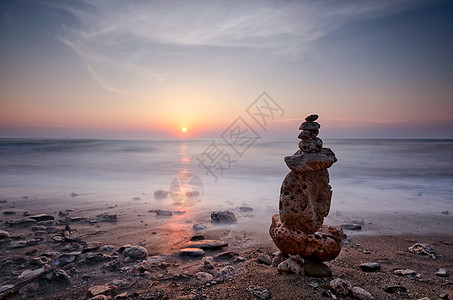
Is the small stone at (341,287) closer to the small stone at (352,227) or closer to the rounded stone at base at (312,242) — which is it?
the rounded stone at base at (312,242)

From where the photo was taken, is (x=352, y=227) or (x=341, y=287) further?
(x=352, y=227)

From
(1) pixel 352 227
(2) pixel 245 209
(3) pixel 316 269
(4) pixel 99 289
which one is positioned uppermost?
(3) pixel 316 269

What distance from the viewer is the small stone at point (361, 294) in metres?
3.58

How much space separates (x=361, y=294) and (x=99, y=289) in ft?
13.5

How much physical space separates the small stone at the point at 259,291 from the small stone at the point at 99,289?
2299 mm

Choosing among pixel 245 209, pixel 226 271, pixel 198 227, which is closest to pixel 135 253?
pixel 226 271

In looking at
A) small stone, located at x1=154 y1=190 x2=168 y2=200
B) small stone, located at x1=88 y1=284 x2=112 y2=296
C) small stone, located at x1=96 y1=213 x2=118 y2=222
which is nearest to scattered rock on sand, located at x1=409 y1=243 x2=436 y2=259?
small stone, located at x1=88 y1=284 x2=112 y2=296

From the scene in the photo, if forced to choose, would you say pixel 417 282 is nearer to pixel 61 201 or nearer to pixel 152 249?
pixel 152 249

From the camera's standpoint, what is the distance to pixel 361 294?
11.9 feet

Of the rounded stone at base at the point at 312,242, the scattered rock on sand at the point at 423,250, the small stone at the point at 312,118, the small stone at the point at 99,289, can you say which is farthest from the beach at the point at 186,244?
the small stone at the point at 312,118

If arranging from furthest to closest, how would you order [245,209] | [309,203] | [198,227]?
[245,209]
[198,227]
[309,203]

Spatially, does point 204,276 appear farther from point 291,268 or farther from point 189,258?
point 291,268

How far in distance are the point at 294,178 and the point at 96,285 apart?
4.00 meters

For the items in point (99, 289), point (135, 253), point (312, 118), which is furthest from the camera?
point (135, 253)
